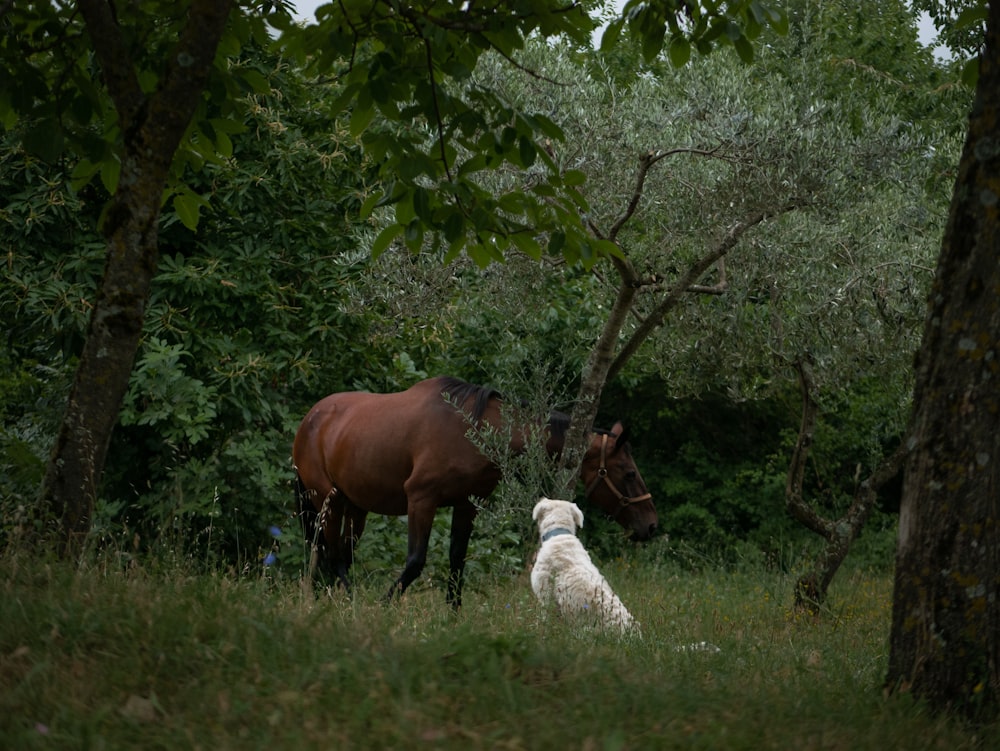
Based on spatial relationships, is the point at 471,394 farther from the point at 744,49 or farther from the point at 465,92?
the point at 744,49

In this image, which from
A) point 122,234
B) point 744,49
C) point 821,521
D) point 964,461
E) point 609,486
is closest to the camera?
point 964,461

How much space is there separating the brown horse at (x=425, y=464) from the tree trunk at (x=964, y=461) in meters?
4.27

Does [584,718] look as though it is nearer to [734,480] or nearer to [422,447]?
[422,447]

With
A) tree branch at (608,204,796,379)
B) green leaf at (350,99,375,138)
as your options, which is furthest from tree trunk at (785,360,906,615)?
green leaf at (350,99,375,138)

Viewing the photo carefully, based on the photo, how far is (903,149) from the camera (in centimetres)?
1032

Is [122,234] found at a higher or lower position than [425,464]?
higher

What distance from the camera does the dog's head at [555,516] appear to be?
8.60 meters

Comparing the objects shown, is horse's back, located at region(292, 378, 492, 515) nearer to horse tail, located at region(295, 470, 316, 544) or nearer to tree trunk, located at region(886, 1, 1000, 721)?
horse tail, located at region(295, 470, 316, 544)

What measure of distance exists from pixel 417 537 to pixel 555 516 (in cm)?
183

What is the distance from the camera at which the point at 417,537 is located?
998 cm

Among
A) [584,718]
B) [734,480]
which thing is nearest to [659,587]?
[734,480]

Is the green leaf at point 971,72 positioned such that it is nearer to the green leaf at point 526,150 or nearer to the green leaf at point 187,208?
the green leaf at point 526,150

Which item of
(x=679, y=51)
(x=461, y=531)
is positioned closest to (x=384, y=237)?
(x=679, y=51)

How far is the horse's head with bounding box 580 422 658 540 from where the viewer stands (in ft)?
32.1
